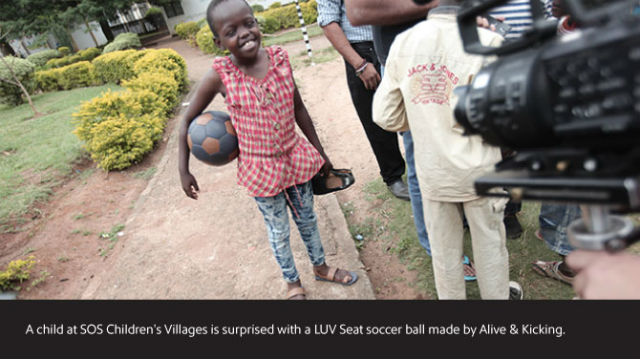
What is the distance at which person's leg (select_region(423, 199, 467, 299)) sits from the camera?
1883 mm

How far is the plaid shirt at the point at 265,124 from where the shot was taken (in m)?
1.98

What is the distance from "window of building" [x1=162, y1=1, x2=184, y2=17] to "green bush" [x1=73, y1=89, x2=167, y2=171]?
75.4 feet

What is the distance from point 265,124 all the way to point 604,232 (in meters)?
1.56

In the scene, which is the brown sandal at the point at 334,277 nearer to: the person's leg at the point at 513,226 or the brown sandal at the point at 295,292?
the brown sandal at the point at 295,292

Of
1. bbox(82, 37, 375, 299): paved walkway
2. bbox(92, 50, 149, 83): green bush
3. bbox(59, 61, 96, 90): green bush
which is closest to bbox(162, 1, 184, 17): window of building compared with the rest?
Answer: bbox(59, 61, 96, 90): green bush

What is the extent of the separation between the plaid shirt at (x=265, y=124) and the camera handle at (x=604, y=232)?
4.83 feet

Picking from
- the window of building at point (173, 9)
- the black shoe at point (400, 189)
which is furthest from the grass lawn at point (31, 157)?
the window of building at point (173, 9)

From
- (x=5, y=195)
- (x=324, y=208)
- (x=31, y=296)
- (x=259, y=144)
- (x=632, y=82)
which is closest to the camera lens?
(x=632, y=82)

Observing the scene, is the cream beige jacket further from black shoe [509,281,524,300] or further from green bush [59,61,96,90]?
green bush [59,61,96,90]

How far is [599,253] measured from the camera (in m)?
1.10

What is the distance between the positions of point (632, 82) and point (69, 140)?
8.53 metres

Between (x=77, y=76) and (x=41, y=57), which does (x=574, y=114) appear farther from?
(x=41, y=57)

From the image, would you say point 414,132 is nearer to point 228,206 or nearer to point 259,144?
point 259,144

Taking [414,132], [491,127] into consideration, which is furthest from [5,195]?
[491,127]
